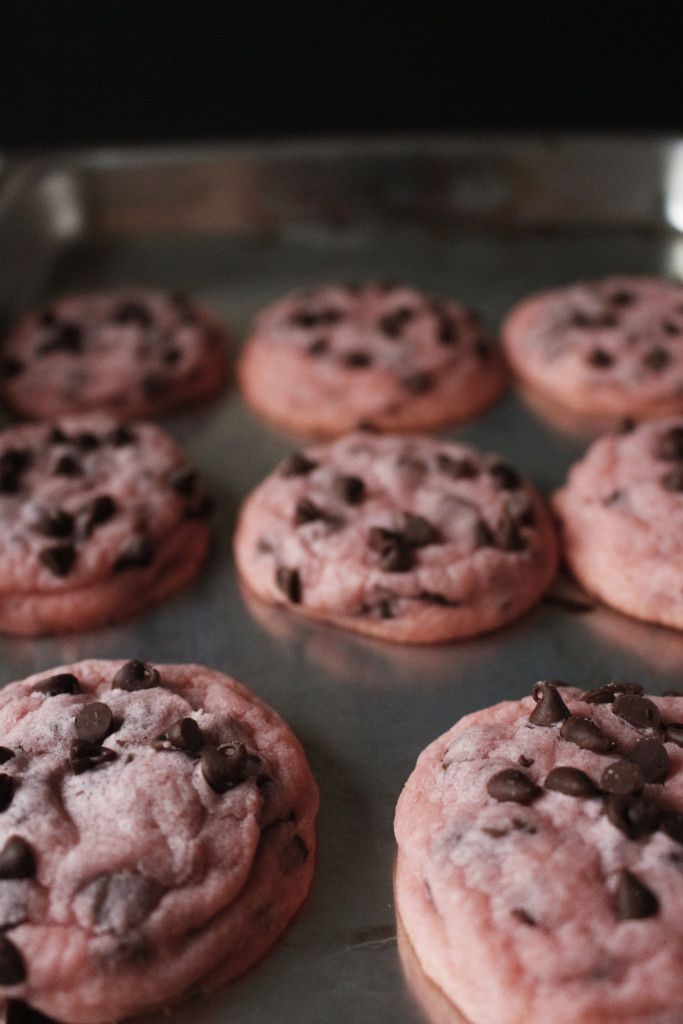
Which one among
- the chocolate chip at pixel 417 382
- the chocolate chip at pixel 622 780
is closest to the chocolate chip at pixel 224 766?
the chocolate chip at pixel 622 780

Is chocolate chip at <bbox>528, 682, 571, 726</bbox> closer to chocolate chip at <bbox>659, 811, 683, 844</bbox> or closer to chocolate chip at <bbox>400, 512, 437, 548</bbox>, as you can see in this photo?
chocolate chip at <bbox>659, 811, 683, 844</bbox>

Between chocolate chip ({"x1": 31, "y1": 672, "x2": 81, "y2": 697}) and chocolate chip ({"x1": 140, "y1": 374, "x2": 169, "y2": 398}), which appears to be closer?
chocolate chip ({"x1": 31, "y1": 672, "x2": 81, "y2": 697})

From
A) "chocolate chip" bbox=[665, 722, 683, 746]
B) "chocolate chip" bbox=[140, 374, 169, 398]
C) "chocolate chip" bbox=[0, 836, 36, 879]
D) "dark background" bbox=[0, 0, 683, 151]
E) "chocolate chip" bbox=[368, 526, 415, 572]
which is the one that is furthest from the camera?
"dark background" bbox=[0, 0, 683, 151]

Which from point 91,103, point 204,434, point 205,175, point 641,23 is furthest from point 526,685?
point 91,103

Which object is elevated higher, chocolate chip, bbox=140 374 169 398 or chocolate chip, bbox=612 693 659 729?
chocolate chip, bbox=140 374 169 398

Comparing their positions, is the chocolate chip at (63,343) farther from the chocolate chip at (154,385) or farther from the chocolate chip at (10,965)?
the chocolate chip at (10,965)

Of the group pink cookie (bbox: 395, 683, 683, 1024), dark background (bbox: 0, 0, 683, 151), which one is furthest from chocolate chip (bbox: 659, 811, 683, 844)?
dark background (bbox: 0, 0, 683, 151)
